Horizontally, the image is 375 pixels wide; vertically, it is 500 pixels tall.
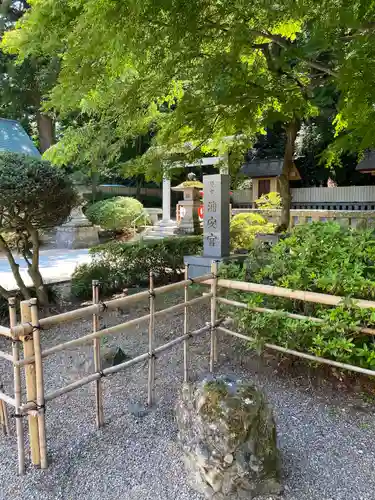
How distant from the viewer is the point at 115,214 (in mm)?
15109

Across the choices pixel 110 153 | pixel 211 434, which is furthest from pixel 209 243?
pixel 211 434

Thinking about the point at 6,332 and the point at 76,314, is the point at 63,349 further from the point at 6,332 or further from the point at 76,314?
the point at 6,332

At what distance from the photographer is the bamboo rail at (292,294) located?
109 inches

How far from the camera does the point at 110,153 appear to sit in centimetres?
650

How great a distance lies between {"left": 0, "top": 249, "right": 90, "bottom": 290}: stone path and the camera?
7703 millimetres

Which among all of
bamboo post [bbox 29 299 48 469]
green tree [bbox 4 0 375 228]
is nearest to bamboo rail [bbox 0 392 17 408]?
bamboo post [bbox 29 299 48 469]

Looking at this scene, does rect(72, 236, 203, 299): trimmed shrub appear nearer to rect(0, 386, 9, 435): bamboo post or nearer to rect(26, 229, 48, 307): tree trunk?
rect(26, 229, 48, 307): tree trunk

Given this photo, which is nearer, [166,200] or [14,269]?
[14,269]

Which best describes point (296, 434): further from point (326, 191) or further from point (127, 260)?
point (326, 191)

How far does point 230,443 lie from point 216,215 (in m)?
4.20

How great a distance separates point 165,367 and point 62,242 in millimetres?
10922

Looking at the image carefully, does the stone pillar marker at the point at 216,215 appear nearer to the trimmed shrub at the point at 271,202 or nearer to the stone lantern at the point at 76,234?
the trimmed shrub at the point at 271,202

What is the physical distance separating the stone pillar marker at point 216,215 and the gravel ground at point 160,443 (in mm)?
2402

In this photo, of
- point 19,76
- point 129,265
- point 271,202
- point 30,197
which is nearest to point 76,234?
point 19,76
